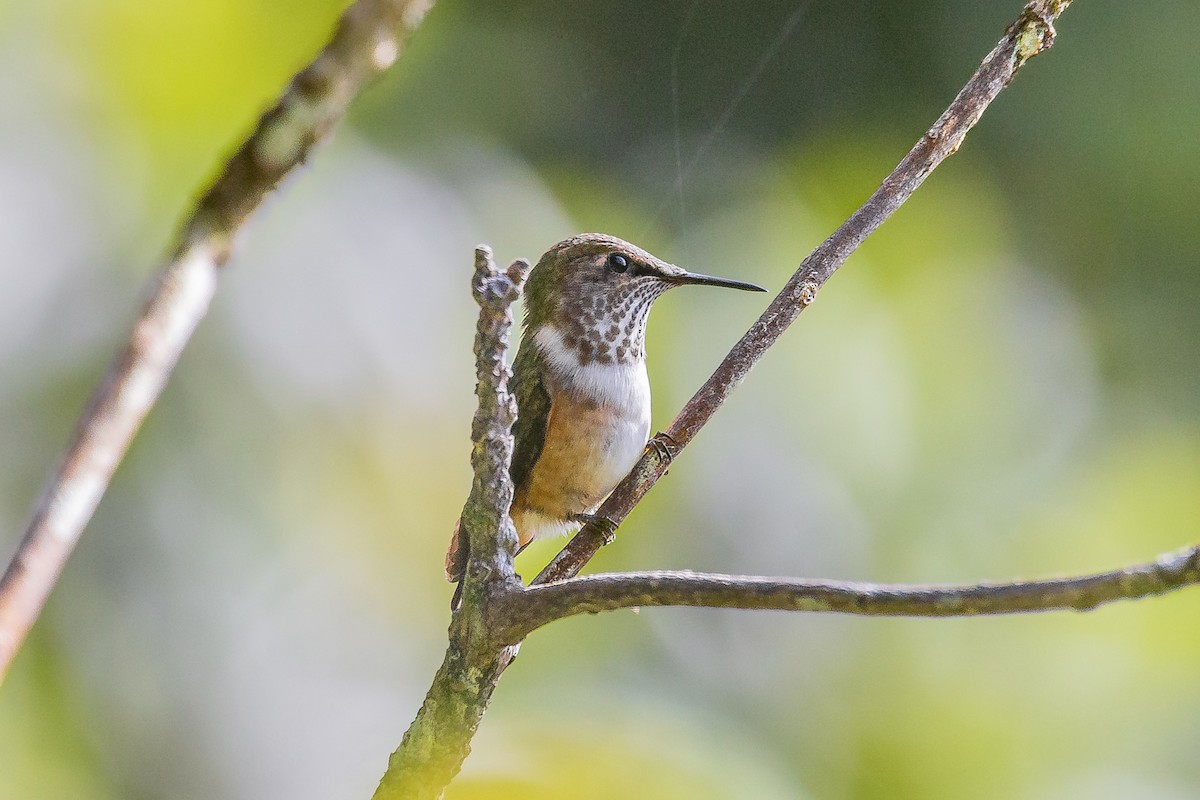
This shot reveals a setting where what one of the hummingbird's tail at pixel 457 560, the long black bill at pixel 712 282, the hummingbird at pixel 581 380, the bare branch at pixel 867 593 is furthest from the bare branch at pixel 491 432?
the long black bill at pixel 712 282

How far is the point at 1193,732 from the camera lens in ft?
12.3

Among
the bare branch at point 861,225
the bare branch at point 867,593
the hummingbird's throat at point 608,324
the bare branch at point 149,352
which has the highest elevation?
the hummingbird's throat at point 608,324

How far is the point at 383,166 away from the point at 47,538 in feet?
16.7

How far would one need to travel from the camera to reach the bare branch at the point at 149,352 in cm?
44

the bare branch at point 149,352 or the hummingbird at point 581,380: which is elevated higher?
A: the hummingbird at point 581,380

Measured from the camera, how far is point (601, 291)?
2.82 metres

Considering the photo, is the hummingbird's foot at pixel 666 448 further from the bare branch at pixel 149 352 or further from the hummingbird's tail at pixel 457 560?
the bare branch at pixel 149 352

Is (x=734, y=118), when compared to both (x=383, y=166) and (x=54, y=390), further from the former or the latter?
(x=54, y=390)

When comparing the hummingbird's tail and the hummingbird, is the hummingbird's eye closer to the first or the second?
the hummingbird

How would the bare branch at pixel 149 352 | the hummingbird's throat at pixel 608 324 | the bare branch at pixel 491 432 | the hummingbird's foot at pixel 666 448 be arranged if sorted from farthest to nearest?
1. the hummingbird's throat at pixel 608 324
2. the hummingbird's foot at pixel 666 448
3. the bare branch at pixel 491 432
4. the bare branch at pixel 149 352

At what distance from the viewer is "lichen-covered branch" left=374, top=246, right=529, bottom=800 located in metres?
1.21

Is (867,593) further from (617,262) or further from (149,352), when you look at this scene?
(617,262)

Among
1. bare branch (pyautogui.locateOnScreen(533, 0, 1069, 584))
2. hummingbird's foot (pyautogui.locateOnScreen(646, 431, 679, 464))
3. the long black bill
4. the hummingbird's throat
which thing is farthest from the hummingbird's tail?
the long black bill

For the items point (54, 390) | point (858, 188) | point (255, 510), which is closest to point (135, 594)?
point (255, 510)
